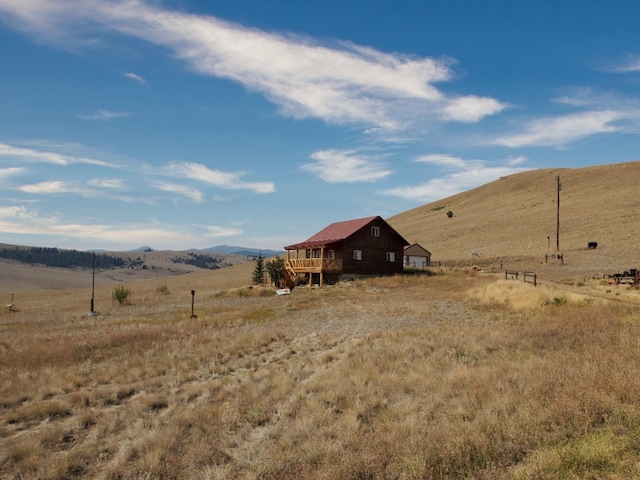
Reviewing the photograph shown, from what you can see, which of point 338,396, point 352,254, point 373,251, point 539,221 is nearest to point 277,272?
point 352,254

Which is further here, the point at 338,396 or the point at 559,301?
the point at 559,301

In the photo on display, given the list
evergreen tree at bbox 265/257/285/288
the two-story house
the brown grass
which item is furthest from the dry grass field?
evergreen tree at bbox 265/257/285/288

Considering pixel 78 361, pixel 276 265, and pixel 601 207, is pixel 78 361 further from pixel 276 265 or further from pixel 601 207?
pixel 601 207

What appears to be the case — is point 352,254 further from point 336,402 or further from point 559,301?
point 336,402

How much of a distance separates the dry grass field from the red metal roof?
20.0 m

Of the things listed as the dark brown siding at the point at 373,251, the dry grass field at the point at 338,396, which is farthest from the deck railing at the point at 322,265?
the dry grass field at the point at 338,396

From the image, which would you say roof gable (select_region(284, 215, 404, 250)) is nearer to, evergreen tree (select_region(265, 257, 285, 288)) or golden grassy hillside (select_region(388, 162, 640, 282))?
evergreen tree (select_region(265, 257, 285, 288))

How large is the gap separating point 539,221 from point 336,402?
78.5m

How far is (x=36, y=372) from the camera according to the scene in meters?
13.6

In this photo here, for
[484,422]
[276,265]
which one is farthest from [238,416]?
[276,265]

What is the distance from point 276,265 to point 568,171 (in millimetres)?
105268

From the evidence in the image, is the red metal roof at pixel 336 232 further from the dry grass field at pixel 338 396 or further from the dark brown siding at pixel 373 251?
the dry grass field at pixel 338 396

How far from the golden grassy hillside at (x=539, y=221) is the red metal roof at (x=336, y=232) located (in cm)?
2177

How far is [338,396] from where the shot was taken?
386 inches
